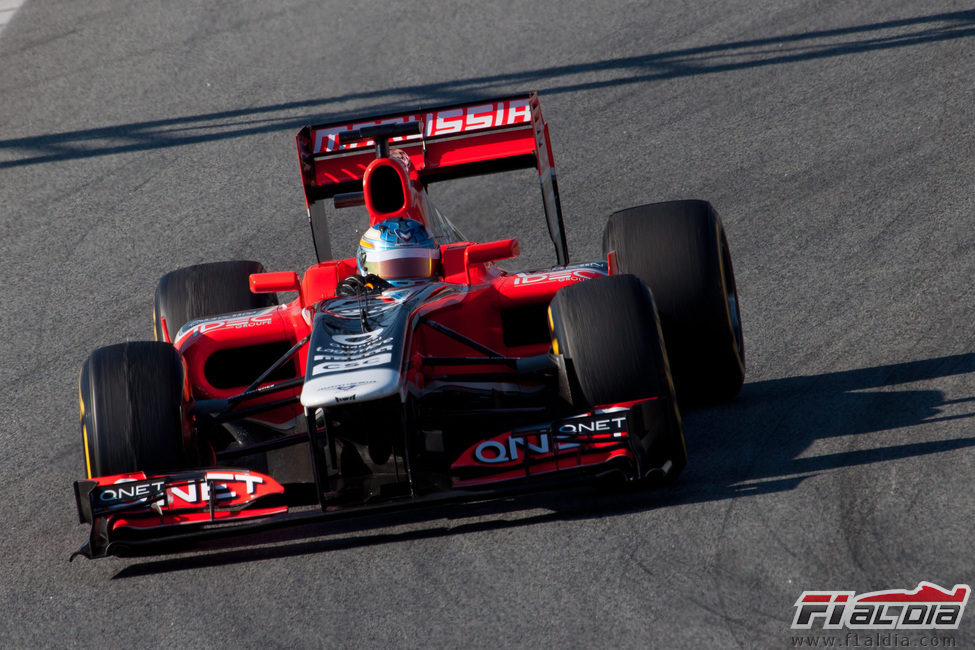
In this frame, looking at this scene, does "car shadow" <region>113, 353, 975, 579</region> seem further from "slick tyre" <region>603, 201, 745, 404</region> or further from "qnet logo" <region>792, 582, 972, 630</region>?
"qnet logo" <region>792, 582, 972, 630</region>

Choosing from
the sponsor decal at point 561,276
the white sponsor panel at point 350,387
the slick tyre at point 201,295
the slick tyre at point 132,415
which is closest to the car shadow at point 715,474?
the slick tyre at point 132,415

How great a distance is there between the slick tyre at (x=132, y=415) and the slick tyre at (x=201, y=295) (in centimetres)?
180

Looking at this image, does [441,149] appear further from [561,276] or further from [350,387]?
[350,387]

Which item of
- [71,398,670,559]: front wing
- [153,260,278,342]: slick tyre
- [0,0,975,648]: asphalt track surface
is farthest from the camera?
[153,260,278,342]: slick tyre

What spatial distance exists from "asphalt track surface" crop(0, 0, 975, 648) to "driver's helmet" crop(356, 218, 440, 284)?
160 centimetres

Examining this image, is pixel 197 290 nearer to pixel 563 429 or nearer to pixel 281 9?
pixel 563 429

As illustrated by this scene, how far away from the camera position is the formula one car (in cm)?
639

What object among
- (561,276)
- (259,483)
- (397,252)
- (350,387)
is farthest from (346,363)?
(561,276)

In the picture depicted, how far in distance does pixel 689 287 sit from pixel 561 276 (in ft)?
2.38

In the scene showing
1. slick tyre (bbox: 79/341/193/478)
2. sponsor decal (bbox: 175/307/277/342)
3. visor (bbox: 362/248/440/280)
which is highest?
visor (bbox: 362/248/440/280)

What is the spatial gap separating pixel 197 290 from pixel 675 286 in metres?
3.06

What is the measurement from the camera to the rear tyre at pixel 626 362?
6570 mm

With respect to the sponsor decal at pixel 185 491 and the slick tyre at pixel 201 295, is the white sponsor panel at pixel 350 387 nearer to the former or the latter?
the sponsor decal at pixel 185 491

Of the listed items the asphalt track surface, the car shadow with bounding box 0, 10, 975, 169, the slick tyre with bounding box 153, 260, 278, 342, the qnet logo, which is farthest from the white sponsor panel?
the car shadow with bounding box 0, 10, 975, 169
